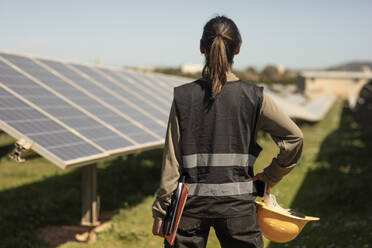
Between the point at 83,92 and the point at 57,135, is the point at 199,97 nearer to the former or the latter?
the point at 57,135

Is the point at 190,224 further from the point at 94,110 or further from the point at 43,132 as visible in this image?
the point at 94,110

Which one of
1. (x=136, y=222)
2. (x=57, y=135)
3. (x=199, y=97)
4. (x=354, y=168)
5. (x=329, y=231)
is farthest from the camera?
(x=354, y=168)

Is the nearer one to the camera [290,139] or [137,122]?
[290,139]

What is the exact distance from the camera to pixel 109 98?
8.56m

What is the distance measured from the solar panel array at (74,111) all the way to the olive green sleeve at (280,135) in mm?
3001

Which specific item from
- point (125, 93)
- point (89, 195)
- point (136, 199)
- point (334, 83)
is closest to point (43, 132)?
point (89, 195)

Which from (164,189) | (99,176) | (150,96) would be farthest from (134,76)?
(164,189)

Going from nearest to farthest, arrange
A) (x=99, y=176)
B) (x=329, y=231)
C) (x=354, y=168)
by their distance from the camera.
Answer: (x=329, y=231) → (x=99, y=176) → (x=354, y=168)

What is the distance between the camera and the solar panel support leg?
6656mm

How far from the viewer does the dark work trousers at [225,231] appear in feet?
8.57

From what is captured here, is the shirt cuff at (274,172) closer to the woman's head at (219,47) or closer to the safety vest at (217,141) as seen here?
the safety vest at (217,141)

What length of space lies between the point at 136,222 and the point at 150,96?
157 inches

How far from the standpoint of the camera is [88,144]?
5.97 metres

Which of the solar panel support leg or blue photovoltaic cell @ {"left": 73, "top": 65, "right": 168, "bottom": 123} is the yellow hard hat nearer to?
the solar panel support leg
